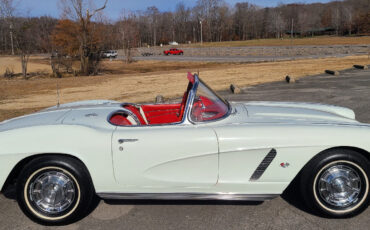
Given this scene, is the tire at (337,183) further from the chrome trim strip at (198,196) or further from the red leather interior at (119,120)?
the red leather interior at (119,120)

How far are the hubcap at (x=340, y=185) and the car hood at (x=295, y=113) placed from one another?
1.78 feet

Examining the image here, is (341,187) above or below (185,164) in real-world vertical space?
below

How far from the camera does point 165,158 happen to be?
2.86m

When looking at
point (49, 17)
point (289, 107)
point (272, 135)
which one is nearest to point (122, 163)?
point (272, 135)

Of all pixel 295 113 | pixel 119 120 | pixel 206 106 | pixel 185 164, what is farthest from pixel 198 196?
pixel 295 113

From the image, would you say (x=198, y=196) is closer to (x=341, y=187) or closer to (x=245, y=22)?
(x=341, y=187)

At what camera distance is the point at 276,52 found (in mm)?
49938

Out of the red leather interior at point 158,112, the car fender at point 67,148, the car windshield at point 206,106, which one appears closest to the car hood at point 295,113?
the car windshield at point 206,106

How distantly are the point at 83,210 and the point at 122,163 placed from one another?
632mm

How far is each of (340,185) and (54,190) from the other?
2687 millimetres

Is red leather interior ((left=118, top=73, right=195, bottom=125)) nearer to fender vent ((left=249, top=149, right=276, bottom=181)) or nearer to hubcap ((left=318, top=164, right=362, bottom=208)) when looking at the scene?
fender vent ((left=249, top=149, right=276, bottom=181))

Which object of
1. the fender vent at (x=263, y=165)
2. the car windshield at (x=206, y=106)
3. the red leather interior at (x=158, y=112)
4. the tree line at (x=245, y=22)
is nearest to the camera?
the fender vent at (x=263, y=165)

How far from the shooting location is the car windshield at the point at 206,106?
315cm

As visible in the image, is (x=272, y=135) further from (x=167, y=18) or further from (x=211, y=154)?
(x=167, y=18)
